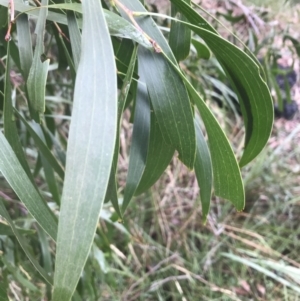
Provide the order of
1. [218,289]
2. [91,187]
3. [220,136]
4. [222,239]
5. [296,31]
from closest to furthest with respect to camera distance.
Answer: [91,187], [220,136], [218,289], [222,239], [296,31]

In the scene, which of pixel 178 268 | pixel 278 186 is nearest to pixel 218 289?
pixel 178 268

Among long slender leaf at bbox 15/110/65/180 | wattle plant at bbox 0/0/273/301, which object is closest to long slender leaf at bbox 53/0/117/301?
wattle plant at bbox 0/0/273/301

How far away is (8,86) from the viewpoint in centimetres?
34

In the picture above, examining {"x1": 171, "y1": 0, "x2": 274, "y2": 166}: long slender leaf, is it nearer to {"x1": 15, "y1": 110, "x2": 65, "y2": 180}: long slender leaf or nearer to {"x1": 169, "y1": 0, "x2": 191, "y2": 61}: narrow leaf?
{"x1": 169, "y1": 0, "x2": 191, "y2": 61}: narrow leaf

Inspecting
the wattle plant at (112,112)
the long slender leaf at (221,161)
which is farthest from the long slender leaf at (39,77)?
the long slender leaf at (221,161)

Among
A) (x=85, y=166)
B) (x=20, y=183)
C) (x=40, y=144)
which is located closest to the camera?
(x=85, y=166)

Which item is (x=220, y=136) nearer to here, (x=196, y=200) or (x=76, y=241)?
(x=76, y=241)

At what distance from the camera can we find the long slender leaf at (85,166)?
21 centimetres

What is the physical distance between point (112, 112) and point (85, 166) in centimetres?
3

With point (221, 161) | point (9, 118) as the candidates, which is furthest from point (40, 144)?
point (221, 161)

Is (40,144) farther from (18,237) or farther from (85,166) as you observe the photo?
(85,166)

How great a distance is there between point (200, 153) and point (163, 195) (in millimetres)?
990

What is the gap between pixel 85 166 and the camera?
0.70ft

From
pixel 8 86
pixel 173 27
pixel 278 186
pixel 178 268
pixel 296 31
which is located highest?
pixel 296 31
